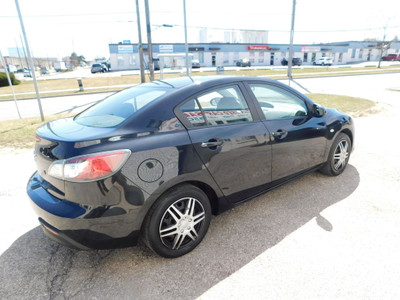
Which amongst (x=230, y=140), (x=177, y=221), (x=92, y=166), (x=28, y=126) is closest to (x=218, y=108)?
(x=230, y=140)

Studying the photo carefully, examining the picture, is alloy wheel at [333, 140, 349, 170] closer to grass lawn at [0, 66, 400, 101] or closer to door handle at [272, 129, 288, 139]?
door handle at [272, 129, 288, 139]

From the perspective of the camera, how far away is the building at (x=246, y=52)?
50250 millimetres

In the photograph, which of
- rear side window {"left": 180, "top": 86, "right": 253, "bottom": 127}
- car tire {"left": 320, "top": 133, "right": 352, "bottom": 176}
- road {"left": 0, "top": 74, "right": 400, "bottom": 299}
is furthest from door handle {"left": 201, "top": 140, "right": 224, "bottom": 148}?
car tire {"left": 320, "top": 133, "right": 352, "bottom": 176}

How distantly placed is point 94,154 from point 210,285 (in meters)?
1.37

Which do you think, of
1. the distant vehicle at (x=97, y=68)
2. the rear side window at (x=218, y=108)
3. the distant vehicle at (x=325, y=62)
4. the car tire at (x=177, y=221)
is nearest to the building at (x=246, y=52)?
the distant vehicle at (x=97, y=68)

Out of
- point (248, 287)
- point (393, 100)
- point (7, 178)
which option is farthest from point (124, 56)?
point (248, 287)

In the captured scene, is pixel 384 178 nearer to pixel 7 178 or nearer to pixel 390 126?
pixel 390 126

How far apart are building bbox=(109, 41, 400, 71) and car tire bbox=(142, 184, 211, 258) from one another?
47584 mm

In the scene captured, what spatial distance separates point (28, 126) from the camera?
25.5ft

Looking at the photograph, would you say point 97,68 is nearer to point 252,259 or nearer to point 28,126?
point 28,126

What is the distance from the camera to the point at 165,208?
2.23 meters

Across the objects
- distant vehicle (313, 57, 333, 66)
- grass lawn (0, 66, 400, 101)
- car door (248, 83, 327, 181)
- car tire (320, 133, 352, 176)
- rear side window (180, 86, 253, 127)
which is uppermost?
rear side window (180, 86, 253, 127)

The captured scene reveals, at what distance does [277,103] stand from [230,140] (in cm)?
117

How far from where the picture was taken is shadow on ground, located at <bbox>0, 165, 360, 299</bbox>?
2.12 m
